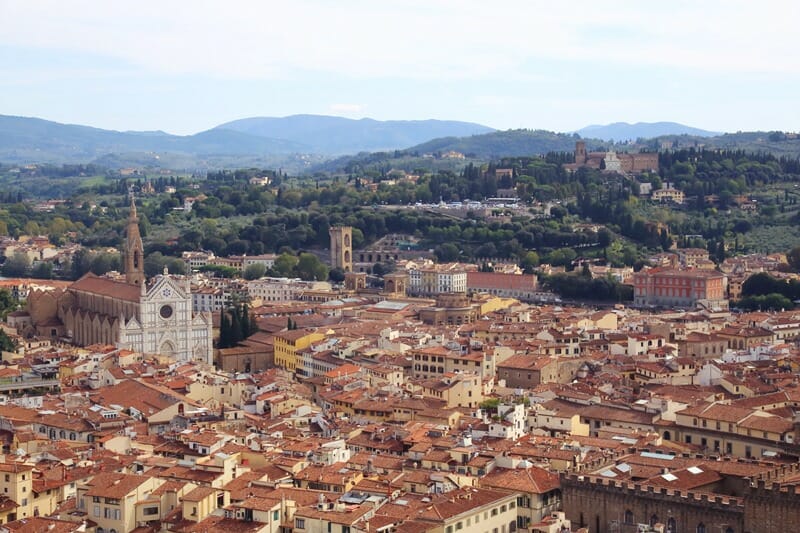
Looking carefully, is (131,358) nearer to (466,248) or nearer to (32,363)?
(32,363)

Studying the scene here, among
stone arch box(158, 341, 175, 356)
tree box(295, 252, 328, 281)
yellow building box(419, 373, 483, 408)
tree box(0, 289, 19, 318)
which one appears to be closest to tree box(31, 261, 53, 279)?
tree box(295, 252, 328, 281)

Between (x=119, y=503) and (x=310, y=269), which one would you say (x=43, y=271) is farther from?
(x=119, y=503)

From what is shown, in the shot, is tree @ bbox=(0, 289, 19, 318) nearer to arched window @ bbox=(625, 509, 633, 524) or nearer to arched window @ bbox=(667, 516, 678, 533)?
arched window @ bbox=(625, 509, 633, 524)

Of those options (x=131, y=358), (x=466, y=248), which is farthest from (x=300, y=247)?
(x=131, y=358)

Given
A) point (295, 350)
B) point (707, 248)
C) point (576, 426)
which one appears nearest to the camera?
point (576, 426)

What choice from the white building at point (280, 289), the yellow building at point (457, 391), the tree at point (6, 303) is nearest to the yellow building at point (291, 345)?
the yellow building at point (457, 391)
